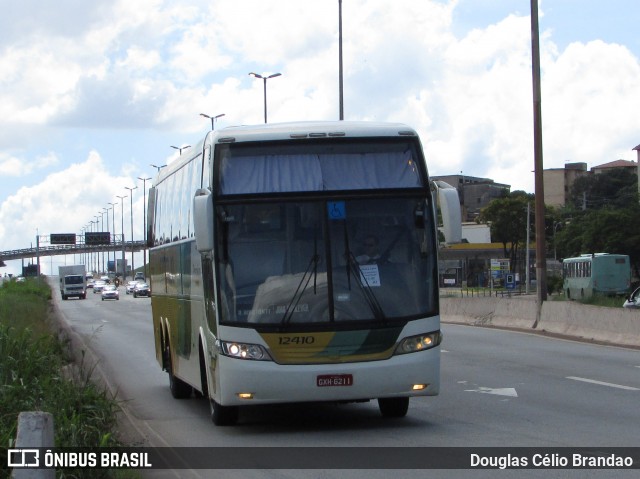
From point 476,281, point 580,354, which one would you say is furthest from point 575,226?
point 580,354

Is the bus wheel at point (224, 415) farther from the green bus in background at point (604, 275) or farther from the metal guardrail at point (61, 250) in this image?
the metal guardrail at point (61, 250)

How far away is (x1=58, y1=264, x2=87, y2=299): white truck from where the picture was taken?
324 ft

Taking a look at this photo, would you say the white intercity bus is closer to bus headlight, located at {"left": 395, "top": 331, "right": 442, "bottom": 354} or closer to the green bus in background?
bus headlight, located at {"left": 395, "top": 331, "right": 442, "bottom": 354}

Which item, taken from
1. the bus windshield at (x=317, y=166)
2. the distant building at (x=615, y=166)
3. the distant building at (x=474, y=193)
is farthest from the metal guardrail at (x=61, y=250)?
the bus windshield at (x=317, y=166)

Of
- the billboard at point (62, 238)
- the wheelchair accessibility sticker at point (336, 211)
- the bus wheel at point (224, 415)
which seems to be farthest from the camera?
the billboard at point (62, 238)

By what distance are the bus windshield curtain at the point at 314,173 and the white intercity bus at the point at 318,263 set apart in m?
0.01

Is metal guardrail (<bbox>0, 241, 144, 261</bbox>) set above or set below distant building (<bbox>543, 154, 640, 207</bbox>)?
below

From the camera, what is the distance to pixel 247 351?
460 inches

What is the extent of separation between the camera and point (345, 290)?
38.8ft

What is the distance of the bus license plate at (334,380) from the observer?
457 inches

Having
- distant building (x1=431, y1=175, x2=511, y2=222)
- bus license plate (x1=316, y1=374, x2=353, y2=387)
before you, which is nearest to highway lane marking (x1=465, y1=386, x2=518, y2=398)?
bus license plate (x1=316, y1=374, x2=353, y2=387)

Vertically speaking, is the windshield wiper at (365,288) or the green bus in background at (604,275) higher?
the windshield wiper at (365,288)

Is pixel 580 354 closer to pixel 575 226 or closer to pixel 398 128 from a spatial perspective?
pixel 398 128

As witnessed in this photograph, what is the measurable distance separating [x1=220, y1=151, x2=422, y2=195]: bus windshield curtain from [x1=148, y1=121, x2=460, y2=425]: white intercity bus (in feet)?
0.04
